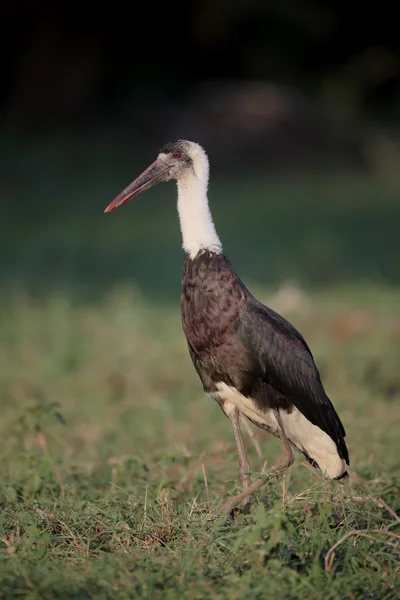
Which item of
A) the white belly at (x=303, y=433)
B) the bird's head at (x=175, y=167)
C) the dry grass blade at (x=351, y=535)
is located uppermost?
the bird's head at (x=175, y=167)

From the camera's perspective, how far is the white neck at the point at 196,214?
4215 mm

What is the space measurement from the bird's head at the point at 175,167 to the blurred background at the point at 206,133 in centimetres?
507

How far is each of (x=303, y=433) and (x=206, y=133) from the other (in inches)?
445

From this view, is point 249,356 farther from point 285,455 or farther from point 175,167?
point 175,167

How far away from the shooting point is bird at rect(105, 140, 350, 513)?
4.09 meters

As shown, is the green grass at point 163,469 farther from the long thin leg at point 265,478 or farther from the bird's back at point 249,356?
the bird's back at point 249,356

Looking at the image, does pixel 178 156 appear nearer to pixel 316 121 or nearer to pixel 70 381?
pixel 70 381

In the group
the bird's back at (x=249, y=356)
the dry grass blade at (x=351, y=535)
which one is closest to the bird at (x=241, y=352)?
the bird's back at (x=249, y=356)

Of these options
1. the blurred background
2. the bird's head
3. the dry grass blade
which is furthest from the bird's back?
the blurred background

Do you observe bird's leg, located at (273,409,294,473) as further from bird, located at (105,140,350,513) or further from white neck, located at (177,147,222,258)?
white neck, located at (177,147,222,258)

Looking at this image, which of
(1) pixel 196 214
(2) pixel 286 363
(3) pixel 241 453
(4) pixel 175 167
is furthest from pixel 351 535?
(4) pixel 175 167

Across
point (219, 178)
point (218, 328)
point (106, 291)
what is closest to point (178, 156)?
point (218, 328)

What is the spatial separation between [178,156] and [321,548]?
5.86 feet

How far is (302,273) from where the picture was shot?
10148 millimetres
